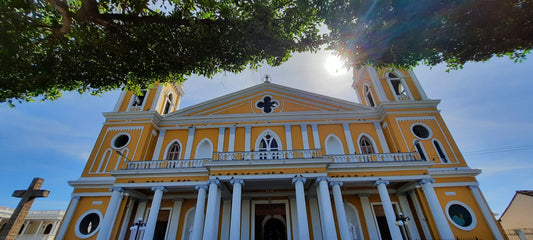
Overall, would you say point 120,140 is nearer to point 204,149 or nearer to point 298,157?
point 204,149


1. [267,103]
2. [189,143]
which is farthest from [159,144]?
[267,103]

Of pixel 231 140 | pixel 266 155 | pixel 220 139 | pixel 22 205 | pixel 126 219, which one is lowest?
pixel 126 219

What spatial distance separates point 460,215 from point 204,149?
14742mm

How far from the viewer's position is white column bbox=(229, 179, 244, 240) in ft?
30.2

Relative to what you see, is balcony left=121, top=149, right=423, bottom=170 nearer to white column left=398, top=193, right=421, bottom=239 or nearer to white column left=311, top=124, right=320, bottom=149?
white column left=311, top=124, right=320, bottom=149

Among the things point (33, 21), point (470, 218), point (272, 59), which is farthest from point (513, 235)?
point (33, 21)

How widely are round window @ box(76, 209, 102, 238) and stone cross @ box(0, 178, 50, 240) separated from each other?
214 cm

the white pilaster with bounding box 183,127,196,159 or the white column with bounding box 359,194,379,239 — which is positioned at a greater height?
Answer: the white pilaster with bounding box 183,127,196,159

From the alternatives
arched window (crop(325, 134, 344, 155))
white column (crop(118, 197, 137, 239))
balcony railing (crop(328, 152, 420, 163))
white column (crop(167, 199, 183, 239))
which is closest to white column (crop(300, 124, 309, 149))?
arched window (crop(325, 134, 344, 155))

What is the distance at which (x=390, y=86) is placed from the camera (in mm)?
15906

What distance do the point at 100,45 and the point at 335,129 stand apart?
13.1m

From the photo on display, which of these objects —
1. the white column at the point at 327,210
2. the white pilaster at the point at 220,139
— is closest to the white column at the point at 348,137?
the white column at the point at 327,210

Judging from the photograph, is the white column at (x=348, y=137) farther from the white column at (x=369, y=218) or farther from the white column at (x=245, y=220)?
the white column at (x=245, y=220)

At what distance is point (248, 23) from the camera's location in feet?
24.2
